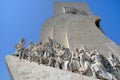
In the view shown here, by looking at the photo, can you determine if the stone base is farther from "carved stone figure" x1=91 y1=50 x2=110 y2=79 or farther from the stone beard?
"carved stone figure" x1=91 y1=50 x2=110 y2=79

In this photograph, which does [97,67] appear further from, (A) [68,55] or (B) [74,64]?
(A) [68,55]

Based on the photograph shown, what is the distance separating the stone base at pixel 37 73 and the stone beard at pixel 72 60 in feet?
1.42

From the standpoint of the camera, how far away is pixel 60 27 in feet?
49.4

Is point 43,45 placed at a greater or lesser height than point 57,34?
lesser

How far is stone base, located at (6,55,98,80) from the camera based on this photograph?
8906 mm

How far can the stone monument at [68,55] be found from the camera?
361 inches

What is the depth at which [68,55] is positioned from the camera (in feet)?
35.9

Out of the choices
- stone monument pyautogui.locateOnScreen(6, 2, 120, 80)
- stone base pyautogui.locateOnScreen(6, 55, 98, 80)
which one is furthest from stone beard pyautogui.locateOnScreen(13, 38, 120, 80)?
stone base pyautogui.locateOnScreen(6, 55, 98, 80)

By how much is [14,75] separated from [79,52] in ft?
10.3

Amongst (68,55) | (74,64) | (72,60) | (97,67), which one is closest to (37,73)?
(74,64)

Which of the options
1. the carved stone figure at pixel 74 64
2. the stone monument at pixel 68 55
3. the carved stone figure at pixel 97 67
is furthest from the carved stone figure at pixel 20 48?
the carved stone figure at pixel 97 67

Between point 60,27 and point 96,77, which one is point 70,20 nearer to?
point 60,27

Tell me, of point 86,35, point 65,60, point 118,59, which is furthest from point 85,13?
point 65,60

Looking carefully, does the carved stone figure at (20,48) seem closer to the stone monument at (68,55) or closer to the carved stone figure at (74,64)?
the stone monument at (68,55)
